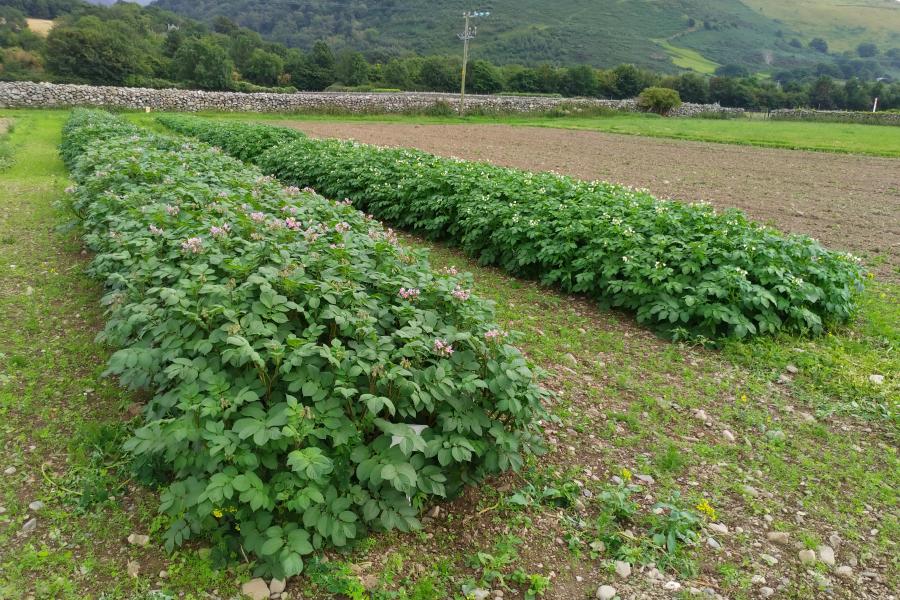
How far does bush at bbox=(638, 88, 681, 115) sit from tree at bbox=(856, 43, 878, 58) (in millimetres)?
141173

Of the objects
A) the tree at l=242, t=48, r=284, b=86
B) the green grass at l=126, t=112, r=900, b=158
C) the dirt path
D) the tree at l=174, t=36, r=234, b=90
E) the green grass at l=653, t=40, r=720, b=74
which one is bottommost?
the dirt path

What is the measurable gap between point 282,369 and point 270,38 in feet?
435

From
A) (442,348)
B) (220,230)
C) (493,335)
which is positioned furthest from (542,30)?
(442,348)

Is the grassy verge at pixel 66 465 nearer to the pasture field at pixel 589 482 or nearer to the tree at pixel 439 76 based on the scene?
the pasture field at pixel 589 482

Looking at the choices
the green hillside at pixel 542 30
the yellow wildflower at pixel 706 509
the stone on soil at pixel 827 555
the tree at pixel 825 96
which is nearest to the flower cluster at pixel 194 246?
the yellow wildflower at pixel 706 509

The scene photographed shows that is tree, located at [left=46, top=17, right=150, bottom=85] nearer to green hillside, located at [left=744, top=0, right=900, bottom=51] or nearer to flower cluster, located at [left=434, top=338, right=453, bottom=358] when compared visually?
flower cluster, located at [left=434, top=338, right=453, bottom=358]

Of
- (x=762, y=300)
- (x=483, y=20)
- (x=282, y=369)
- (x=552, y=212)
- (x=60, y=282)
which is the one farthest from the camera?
(x=483, y=20)

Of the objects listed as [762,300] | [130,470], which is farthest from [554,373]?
[130,470]

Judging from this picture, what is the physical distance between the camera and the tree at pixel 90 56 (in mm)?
49719

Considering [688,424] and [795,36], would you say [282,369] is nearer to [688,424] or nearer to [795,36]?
[688,424]

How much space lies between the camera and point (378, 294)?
3.29 metres

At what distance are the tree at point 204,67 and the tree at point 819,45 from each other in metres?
171

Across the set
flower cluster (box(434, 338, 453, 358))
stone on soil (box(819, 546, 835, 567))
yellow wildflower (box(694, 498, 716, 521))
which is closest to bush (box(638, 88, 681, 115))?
yellow wildflower (box(694, 498, 716, 521))

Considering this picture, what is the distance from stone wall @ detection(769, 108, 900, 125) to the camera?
51.0 meters
